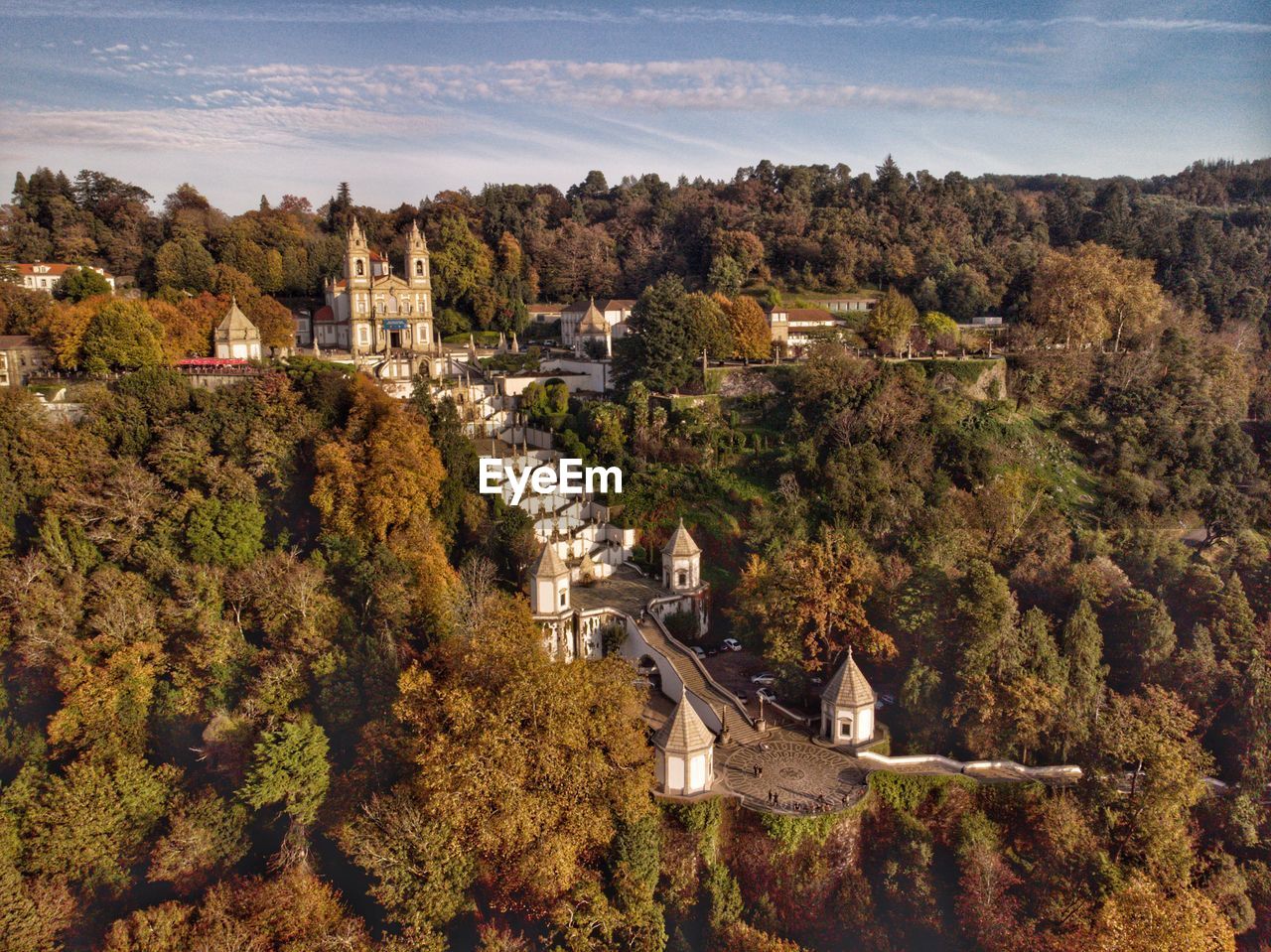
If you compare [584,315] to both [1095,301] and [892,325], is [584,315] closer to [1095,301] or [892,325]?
[892,325]

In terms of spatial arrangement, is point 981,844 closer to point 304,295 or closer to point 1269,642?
point 1269,642

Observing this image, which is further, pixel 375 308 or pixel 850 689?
pixel 375 308

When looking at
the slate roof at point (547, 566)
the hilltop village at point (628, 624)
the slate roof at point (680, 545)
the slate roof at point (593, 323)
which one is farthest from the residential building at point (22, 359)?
the slate roof at point (680, 545)

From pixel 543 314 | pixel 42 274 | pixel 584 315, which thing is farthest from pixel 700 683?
pixel 42 274

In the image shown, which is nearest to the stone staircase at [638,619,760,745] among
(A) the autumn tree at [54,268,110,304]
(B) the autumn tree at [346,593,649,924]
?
(B) the autumn tree at [346,593,649,924]

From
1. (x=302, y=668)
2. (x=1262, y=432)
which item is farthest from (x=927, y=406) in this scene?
(x=302, y=668)

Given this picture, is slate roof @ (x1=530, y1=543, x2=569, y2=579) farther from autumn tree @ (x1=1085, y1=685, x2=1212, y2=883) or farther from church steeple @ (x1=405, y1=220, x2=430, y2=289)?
church steeple @ (x1=405, y1=220, x2=430, y2=289)

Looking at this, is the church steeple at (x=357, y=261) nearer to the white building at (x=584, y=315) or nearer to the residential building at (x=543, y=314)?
the white building at (x=584, y=315)

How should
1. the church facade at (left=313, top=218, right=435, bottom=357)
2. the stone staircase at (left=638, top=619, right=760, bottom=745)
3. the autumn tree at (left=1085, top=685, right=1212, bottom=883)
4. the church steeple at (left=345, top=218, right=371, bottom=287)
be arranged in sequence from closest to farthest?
the autumn tree at (left=1085, top=685, right=1212, bottom=883) → the stone staircase at (left=638, top=619, right=760, bottom=745) → the church steeple at (left=345, top=218, right=371, bottom=287) → the church facade at (left=313, top=218, right=435, bottom=357)
